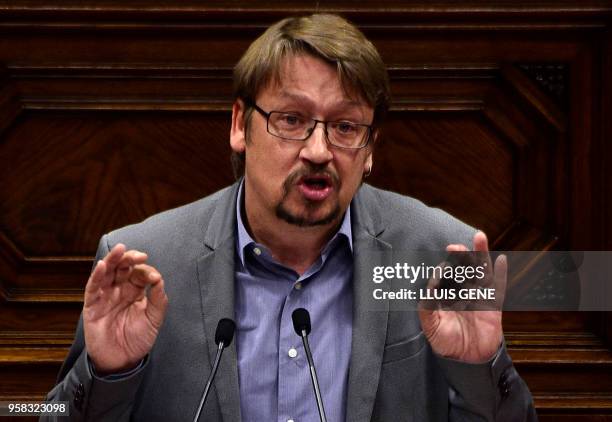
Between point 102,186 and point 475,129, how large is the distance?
26.3 inches

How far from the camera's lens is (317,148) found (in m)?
1.25

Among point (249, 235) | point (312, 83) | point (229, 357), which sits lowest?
point (229, 357)

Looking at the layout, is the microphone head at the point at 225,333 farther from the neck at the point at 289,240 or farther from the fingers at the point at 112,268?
the neck at the point at 289,240

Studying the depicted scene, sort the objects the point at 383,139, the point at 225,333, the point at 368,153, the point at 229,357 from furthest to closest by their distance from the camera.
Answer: the point at 383,139 → the point at 368,153 → the point at 229,357 → the point at 225,333

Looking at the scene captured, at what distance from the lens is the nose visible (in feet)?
4.10

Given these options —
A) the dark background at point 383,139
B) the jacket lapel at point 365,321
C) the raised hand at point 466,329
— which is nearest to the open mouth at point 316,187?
the jacket lapel at point 365,321

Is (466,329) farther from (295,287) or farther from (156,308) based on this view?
(156,308)

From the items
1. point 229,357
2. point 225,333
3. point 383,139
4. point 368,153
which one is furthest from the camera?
point 383,139

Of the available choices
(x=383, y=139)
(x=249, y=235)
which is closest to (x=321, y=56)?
(x=249, y=235)

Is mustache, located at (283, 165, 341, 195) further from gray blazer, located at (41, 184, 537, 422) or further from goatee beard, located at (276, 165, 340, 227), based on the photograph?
gray blazer, located at (41, 184, 537, 422)

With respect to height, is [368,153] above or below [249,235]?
above

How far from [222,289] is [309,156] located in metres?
0.21

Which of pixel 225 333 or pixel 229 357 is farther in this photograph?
pixel 229 357

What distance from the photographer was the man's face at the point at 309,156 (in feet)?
4.15
